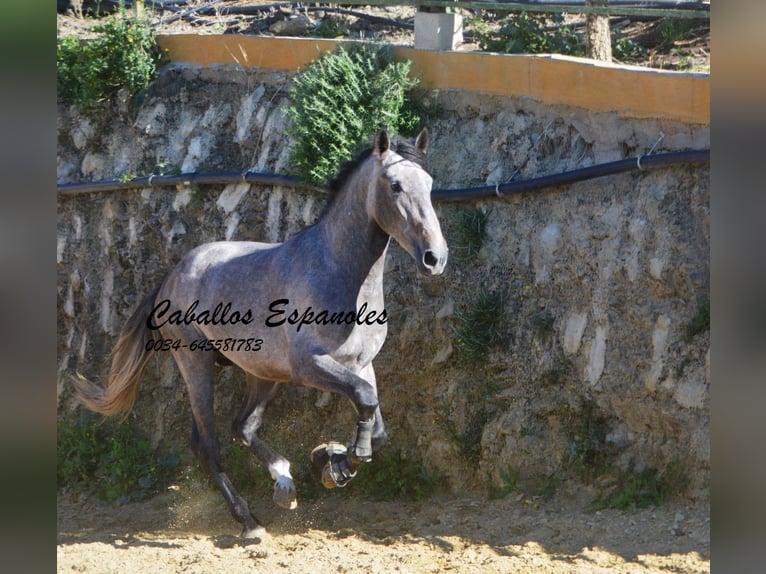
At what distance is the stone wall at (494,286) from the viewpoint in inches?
218

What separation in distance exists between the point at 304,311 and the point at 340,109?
188 cm

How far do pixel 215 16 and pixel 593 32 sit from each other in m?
4.19

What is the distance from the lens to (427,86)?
6859mm

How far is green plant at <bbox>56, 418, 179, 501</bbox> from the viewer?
716 centimetres

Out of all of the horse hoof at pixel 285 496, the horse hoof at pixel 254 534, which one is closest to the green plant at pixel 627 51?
the horse hoof at pixel 285 496

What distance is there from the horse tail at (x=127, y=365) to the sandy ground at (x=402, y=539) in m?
0.87

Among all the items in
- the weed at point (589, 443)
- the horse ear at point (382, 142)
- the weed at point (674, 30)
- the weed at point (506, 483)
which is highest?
the weed at point (674, 30)

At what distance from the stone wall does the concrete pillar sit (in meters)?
0.51

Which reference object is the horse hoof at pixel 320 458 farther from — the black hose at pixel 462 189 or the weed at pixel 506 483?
the black hose at pixel 462 189

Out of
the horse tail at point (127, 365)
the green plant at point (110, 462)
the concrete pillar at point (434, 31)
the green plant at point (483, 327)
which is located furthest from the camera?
the green plant at point (110, 462)

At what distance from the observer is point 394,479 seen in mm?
6367

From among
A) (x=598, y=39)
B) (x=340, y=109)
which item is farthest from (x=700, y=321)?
(x=340, y=109)

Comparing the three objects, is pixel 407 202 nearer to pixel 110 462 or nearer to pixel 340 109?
pixel 340 109
